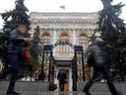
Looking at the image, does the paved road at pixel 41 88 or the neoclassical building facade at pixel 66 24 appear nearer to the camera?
the paved road at pixel 41 88

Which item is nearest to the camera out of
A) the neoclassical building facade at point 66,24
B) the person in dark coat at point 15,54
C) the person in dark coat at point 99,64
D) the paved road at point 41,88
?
the person in dark coat at point 15,54

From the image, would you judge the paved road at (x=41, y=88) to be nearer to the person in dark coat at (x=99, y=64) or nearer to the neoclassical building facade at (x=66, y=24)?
the person in dark coat at (x=99, y=64)

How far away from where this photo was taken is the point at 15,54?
278 inches

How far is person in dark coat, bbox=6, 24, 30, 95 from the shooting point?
704 cm

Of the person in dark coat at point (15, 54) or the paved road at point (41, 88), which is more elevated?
the person in dark coat at point (15, 54)

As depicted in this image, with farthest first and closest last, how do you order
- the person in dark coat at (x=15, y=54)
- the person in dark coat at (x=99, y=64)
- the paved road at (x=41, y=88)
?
the paved road at (x=41, y=88), the person in dark coat at (x=99, y=64), the person in dark coat at (x=15, y=54)

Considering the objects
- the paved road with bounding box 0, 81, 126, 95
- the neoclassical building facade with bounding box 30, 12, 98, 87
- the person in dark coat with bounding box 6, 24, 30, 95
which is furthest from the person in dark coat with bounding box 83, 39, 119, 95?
the neoclassical building facade with bounding box 30, 12, 98, 87

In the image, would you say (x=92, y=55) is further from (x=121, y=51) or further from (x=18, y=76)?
(x=121, y=51)

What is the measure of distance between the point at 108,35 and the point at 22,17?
744 cm

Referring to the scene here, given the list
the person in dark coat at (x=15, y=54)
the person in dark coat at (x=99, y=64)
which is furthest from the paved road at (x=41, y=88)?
the person in dark coat at (x=15, y=54)

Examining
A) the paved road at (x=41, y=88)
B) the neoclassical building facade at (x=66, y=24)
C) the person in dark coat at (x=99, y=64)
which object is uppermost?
the neoclassical building facade at (x=66, y=24)

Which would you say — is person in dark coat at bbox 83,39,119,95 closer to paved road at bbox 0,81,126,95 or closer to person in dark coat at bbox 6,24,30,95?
person in dark coat at bbox 6,24,30,95

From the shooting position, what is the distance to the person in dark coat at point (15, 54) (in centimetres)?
704

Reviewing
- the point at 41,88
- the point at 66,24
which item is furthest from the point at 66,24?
the point at 41,88
